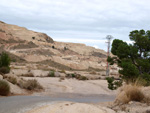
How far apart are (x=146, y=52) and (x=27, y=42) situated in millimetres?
86311

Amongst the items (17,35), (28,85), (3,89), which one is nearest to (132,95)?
(3,89)

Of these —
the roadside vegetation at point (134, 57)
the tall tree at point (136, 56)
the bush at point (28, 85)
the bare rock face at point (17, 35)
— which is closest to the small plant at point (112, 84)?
the roadside vegetation at point (134, 57)

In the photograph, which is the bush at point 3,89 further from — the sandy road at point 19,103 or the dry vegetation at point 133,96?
the dry vegetation at point 133,96

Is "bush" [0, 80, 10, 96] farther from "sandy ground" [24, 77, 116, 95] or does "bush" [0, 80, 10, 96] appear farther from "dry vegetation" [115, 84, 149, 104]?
"dry vegetation" [115, 84, 149, 104]

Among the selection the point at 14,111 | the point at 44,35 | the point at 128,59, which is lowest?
the point at 14,111

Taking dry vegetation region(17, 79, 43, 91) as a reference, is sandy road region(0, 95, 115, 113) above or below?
above

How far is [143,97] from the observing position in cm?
1046

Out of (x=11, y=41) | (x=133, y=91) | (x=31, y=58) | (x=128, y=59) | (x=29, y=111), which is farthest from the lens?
(x=11, y=41)

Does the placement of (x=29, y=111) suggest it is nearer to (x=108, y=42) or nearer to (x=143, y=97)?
(x=143, y=97)

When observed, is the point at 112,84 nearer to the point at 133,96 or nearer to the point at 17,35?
the point at 133,96

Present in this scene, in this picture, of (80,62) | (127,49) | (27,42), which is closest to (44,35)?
(27,42)

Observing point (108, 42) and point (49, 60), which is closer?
point (108, 42)

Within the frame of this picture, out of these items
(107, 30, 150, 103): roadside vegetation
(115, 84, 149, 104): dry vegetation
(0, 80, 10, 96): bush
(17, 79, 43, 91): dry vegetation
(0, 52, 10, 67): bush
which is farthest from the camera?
(0, 52, 10, 67): bush

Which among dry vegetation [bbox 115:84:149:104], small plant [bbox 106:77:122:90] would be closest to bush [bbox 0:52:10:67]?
small plant [bbox 106:77:122:90]
